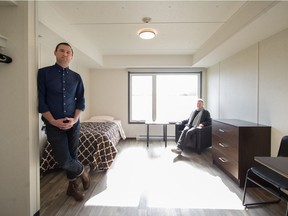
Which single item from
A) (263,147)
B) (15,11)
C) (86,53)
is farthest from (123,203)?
(86,53)

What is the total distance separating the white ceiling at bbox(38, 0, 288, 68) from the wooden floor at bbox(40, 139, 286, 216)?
2.08 meters

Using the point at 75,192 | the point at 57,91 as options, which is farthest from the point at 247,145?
the point at 57,91

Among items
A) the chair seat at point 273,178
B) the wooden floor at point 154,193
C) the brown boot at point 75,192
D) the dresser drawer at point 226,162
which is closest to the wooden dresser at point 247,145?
the dresser drawer at point 226,162

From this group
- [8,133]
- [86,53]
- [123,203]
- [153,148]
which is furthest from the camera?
[153,148]

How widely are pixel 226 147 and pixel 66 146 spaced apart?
2268 millimetres

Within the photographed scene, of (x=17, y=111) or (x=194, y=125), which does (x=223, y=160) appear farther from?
(x=17, y=111)

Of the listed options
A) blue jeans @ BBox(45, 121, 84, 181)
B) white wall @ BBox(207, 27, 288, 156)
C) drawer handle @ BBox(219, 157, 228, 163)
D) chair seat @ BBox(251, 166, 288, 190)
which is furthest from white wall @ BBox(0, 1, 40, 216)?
white wall @ BBox(207, 27, 288, 156)

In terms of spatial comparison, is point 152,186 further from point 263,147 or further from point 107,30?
point 107,30

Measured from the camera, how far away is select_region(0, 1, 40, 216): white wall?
1.60m

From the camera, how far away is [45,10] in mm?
2203

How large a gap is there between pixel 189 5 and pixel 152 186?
2397mm

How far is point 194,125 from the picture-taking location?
4.26m

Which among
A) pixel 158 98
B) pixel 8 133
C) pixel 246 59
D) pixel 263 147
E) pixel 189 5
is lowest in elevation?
pixel 263 147

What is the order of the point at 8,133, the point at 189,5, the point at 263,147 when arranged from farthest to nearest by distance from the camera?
1. the point at 263,147
2. the point at 189,5
3. the point at 8,133
